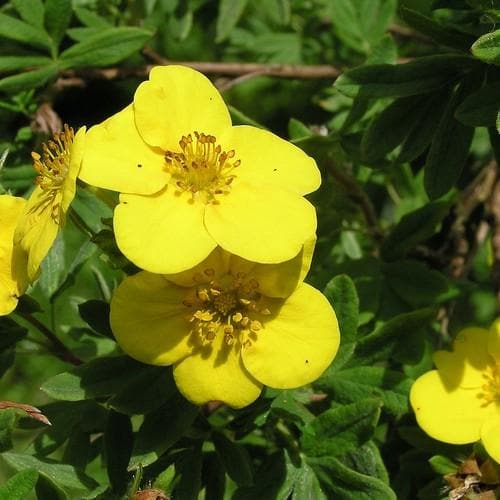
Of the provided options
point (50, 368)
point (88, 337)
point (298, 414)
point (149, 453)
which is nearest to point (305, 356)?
point (298, 414)

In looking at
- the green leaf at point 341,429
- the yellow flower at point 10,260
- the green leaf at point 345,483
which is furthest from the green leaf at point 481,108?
the yellow flower at point 10,260

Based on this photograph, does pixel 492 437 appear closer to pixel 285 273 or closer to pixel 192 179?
pixel 285 273

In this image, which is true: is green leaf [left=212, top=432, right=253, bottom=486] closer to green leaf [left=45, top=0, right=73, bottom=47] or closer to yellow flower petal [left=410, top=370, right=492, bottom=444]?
yellow flower petal [left=410, top=370, right=492, bottom=444]

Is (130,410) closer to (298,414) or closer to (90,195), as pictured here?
(298,414)

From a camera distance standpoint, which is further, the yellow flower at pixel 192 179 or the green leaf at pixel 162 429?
the green leaf at pixel 162 429

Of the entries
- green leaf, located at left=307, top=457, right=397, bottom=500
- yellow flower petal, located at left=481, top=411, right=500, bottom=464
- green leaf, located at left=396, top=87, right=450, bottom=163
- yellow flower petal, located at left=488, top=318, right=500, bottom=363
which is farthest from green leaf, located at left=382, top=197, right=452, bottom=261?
green leaf, located at left=307, top=457, right=397, bottom=500

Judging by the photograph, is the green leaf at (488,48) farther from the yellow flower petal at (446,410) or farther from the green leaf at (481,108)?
the yellow flower petal at (446,410)

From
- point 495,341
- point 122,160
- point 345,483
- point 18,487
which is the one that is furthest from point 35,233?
point 495,341
